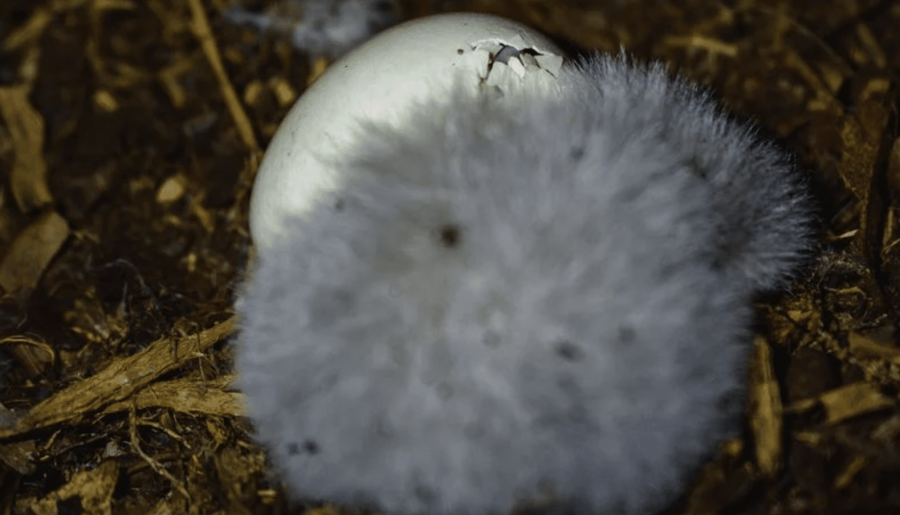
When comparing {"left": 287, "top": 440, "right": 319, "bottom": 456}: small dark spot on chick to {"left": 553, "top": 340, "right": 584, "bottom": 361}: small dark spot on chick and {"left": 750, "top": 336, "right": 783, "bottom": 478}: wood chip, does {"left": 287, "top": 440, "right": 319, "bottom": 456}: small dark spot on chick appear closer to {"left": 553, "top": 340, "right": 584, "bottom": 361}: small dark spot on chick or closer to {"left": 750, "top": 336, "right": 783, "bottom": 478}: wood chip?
{"left": 553, "top": 340, "right": 584, "bottom": 361}: small dark spot on chick

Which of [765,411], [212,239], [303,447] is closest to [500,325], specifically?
[303,447]

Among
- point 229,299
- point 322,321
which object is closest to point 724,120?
point 322,321

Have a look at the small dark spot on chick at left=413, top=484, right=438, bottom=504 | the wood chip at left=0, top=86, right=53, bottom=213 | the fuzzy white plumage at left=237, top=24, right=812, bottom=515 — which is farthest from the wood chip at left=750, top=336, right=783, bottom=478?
the wood chip at left=0, top=86, right=53, bottom=213

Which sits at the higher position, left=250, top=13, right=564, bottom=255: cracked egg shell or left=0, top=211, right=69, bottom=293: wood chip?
left=250, top=13, right=564, bottom=255: cracked egg shell

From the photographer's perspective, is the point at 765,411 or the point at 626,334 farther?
the point at 765,411

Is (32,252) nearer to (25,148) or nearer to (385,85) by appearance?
(25,148)

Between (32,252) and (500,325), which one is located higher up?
(500,325)
